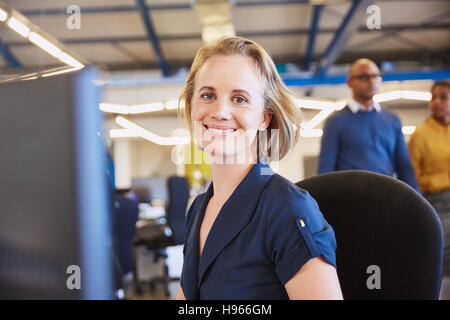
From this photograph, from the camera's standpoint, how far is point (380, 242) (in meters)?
0.88

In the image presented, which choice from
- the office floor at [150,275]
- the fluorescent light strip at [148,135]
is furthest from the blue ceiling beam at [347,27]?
the fluorescent light strip at [148,135]

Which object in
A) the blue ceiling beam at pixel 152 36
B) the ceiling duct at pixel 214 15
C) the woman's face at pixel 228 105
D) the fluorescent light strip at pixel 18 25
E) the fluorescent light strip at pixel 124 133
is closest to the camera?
the woman's face at pixel 228 105

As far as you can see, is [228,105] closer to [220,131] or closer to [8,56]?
[220,131]

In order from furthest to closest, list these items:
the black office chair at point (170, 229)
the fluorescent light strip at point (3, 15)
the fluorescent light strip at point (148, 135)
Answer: the fluorescent light strip at point (148, 135)
the black office chair at point (170, 229)
the fluorescent light strip at point (3, 15)

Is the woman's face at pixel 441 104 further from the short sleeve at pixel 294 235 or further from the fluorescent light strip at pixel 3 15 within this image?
the fluorescent light strip at pixel 3 15

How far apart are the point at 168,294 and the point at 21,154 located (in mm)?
3826

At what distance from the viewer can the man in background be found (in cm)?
253

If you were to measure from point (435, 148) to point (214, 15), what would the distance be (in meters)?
4.29

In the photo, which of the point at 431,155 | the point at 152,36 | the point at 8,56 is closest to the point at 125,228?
the point at 431,155

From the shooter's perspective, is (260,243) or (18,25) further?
A: (18,25)

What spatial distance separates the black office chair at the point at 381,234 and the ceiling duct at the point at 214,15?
16.5 feet

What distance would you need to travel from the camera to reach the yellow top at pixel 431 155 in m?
2.39

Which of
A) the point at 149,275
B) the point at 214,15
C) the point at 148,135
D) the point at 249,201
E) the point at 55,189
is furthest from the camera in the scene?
the point at 148,135

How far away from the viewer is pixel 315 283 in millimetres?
645
